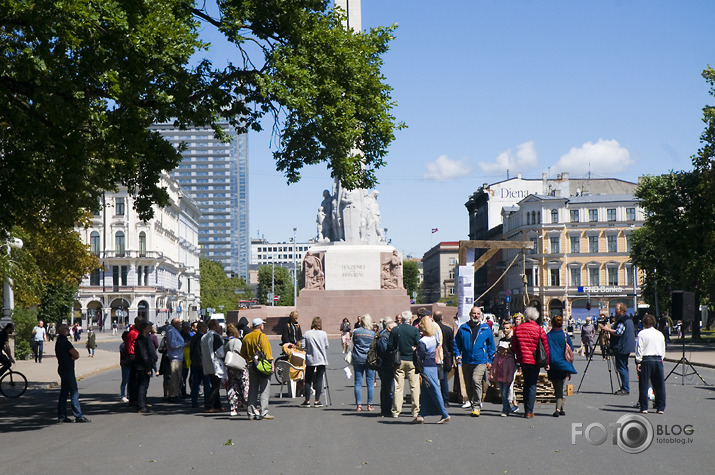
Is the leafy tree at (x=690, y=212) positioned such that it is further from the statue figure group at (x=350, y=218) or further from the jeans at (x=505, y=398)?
the jeans at (x=505, y=398)

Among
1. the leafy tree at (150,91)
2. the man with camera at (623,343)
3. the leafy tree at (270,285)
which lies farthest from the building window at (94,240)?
the man with camera at (623,343)

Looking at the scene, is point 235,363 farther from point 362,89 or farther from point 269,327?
point 269,327

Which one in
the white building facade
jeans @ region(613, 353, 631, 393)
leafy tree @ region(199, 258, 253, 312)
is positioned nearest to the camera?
jeans @ region(613, 353, 631, 393)

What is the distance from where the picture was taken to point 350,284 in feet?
177

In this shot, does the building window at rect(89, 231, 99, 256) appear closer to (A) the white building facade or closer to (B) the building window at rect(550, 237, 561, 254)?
(A) the white building facade

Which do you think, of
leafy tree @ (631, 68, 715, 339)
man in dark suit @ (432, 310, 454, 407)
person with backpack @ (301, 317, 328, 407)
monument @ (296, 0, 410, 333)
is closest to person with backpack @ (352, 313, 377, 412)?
person with backpack @ (301, 317, 328, 407)

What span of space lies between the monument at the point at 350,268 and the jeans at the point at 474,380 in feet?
114

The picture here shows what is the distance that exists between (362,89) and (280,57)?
202cm

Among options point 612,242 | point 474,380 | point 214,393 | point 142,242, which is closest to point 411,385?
point 474,380

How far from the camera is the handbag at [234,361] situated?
16453 mm

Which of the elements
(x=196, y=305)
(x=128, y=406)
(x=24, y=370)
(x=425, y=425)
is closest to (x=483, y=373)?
(x=425, y=425)

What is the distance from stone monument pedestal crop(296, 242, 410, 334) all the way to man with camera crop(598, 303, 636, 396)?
3256 cm

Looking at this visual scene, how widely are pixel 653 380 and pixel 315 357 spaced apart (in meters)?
5.77

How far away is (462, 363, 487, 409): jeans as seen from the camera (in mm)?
16281
